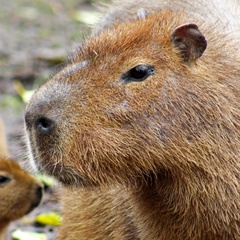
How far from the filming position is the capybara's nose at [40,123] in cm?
396

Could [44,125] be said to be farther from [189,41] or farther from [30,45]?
[30,45]

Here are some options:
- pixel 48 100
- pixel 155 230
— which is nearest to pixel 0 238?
pixel 155 230

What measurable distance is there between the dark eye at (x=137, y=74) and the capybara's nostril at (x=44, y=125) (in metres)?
0.42

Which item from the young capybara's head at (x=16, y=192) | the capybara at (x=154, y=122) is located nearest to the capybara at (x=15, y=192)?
the young capybara's head at (x=16, y=192)

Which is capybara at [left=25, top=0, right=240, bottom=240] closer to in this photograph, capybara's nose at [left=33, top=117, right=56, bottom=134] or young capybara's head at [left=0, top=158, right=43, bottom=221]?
capybara's nose at [left=33, top=117, right=56, bottom=134]

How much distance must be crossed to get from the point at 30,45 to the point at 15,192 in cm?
416

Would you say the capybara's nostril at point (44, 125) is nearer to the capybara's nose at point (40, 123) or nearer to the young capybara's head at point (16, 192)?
the capybara's nose at point (40, 123)

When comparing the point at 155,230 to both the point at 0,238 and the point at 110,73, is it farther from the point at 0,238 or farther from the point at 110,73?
the point at 0,238

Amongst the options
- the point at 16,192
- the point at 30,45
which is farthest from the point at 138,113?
the point at 30,45

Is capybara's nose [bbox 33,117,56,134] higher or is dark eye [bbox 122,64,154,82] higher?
dark eye [bbox 122,64,154,82]

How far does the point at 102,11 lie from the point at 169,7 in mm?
Result: 1038

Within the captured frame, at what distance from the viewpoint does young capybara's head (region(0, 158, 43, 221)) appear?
589 cm

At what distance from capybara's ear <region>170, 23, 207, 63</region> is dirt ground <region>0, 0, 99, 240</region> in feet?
9.12

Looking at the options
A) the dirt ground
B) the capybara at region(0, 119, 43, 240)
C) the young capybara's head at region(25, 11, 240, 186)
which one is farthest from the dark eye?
the dirt ground
